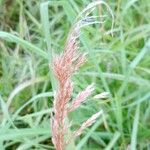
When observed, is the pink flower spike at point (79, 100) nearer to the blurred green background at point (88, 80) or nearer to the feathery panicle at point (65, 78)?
the feathery panicle at point (65, 78)

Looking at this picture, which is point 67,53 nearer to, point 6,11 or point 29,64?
point 29,64

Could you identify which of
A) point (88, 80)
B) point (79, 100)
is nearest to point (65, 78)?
point (79, 100)

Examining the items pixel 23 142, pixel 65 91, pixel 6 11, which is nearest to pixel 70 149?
pixel 23 142

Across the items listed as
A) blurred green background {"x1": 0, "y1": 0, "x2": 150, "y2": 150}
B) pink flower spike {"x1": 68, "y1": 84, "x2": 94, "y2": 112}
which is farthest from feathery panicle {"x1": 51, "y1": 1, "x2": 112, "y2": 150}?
blurred green background {"x1": 0, "y1": 0, "x2": 150, "y2": 150}

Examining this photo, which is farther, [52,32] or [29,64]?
[52,32]

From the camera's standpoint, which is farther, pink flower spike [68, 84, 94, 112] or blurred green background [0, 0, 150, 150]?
blurred green background [0, 0, 150, 150]

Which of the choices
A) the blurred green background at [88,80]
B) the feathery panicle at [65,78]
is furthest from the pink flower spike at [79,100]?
the blurred green background at [88,80]

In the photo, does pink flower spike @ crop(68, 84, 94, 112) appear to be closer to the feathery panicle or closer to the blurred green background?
the feathery panicle

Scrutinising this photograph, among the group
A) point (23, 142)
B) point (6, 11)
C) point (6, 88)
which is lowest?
point (23, 142)

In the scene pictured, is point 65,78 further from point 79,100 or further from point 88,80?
point 88,80
